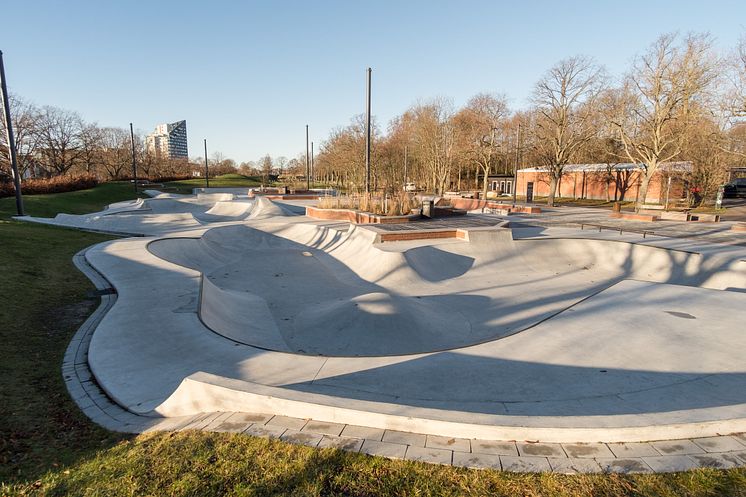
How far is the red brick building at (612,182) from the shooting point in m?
32.8

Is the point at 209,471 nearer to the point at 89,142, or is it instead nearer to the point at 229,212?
the point at 229,212

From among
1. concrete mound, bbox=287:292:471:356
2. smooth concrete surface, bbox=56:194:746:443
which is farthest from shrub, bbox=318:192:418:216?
concrete mound, bbox=287:292:471:356

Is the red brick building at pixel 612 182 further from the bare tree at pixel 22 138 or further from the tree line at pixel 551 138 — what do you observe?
the bare tree at pixel 22 138

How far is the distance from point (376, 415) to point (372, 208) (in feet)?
56.5

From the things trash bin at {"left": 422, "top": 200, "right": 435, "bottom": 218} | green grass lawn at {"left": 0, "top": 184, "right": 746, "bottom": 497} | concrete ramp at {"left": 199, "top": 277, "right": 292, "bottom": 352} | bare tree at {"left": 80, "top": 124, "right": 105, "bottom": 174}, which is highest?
bare tree at {"left": 80, "top": 124, "right": 105, "bottom": 174}

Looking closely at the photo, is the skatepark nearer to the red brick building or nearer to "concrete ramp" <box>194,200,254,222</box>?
"concrete ramp" <box>194,200,254,222</box>

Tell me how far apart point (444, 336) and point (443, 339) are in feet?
0.46

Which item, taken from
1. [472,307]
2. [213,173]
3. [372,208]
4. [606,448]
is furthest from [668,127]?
[213,173]

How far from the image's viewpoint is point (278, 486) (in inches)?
111

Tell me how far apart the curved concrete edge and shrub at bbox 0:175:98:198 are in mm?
32063

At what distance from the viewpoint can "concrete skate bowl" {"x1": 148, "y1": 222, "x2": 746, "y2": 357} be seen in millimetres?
7922

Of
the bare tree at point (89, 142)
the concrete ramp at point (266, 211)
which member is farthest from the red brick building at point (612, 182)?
the bare tree at point (89, 142)

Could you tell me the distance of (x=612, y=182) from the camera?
128ft

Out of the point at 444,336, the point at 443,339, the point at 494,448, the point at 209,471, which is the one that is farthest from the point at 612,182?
the point at 209,471
